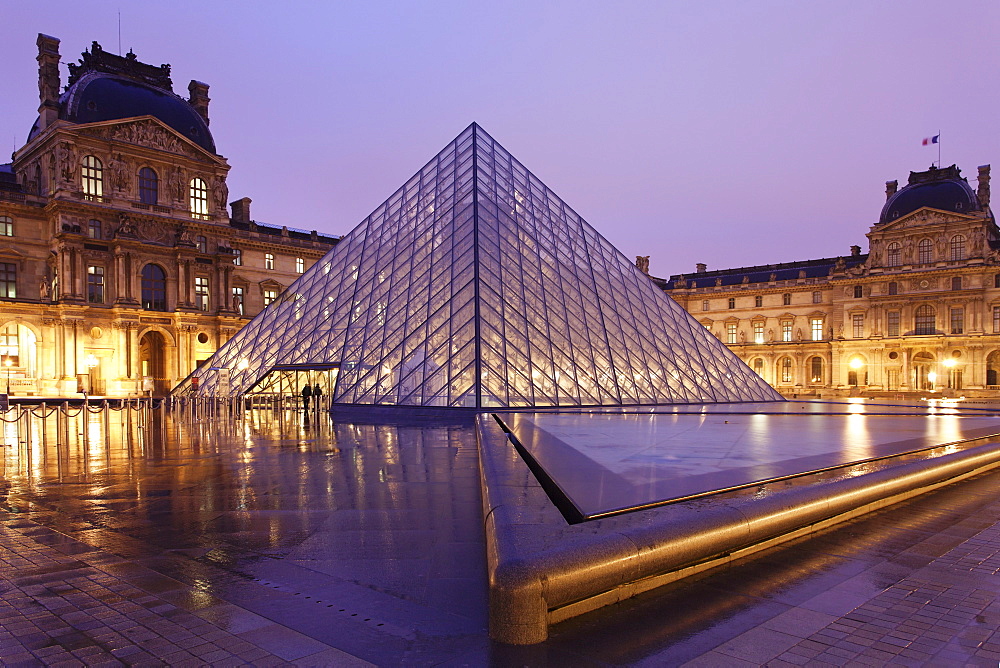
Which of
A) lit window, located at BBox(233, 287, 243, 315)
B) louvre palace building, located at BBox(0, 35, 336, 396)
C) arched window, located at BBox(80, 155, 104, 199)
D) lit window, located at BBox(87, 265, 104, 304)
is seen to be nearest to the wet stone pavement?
louvre palace building, located at BBox(0, 35, 336, 396)

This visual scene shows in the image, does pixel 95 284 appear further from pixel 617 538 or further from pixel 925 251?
pixel 925 251

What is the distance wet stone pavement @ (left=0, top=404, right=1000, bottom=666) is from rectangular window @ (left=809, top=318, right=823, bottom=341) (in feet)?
197

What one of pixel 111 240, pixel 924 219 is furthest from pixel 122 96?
pixel 924 219

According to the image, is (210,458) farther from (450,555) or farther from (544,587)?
(544,587)

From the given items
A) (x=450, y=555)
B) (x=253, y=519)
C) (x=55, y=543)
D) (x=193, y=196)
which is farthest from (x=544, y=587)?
(x=193, y=196)

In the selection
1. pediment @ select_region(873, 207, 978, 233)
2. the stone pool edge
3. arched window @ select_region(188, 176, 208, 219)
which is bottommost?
the stone pool edge

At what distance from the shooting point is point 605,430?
12328 mm

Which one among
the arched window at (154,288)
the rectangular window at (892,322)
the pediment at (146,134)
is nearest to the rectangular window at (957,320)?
the rectangular window at (892,322)

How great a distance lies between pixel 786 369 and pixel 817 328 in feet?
15.7

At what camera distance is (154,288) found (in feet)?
141

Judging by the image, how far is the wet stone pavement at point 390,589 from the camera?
3.45 meters

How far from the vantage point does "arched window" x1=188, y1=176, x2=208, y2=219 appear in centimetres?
4497

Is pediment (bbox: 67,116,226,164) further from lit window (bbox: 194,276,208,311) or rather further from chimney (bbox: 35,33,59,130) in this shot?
lit window (bbox: 194,276,208,311)

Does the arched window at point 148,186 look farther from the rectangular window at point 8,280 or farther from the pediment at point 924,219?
the pediment at point 924,219
